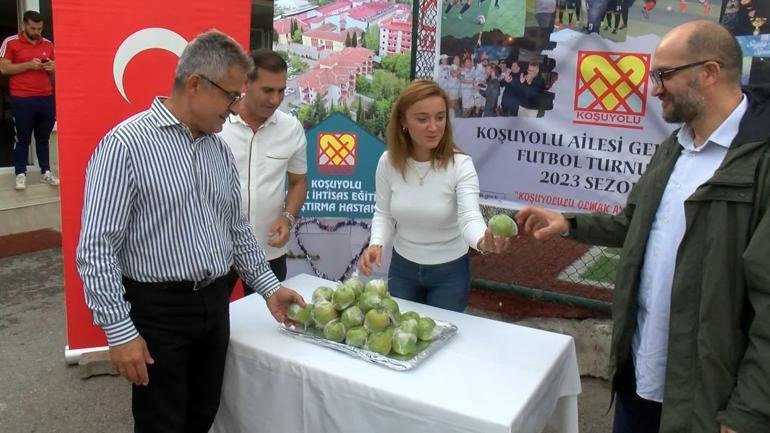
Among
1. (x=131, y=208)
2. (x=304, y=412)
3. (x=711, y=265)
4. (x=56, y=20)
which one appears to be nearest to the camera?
(x=711, y=265)

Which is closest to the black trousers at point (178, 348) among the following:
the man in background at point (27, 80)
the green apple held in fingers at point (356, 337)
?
the green apple held in fingers at point (356, 337)

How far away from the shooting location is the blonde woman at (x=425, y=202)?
267 centimetres

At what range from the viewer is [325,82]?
3760mm

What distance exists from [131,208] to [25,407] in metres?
2.19

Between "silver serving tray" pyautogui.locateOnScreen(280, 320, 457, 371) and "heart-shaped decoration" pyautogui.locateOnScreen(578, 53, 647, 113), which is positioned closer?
"silver serving tray" pyautogui.locateOnScreen(280, 320, 457, 371)

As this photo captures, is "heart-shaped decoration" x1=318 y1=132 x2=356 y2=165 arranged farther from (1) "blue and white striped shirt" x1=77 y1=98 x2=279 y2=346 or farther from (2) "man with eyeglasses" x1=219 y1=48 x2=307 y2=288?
(1) "blue and white striped shirt" x1=77 y1=98 x2=279 y2=346

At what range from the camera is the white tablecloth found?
174 centimetres

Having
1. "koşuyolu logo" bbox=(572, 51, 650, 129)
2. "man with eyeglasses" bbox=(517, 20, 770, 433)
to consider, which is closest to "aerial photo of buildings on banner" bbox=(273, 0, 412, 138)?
"koşuyolu logo" bbox=(572, 51, 650, 129)

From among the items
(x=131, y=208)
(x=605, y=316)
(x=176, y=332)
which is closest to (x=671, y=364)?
(x=176, y=332)

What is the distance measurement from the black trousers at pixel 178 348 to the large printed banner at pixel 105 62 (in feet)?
5.55

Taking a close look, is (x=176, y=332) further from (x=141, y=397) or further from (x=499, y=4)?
(x=499, y=4)

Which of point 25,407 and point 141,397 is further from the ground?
point 141,397

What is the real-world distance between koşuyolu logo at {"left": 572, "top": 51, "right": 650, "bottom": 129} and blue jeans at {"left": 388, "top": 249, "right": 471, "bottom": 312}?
1253 mm

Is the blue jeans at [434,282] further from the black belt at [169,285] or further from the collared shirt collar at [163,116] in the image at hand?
the collared shirt collar at [163,116]
